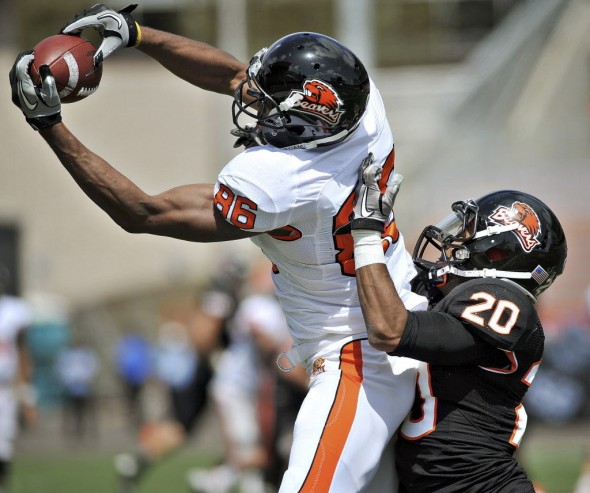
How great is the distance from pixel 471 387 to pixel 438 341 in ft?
0.89

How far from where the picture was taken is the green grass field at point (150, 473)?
8.88 meters

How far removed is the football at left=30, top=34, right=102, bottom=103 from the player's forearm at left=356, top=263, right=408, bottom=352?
115 centimetres

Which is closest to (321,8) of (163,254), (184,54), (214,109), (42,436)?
(214,109)

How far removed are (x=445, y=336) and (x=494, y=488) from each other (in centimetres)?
56

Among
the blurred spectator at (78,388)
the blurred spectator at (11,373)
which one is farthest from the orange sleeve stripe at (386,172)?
the blurred spectator at (78,388)

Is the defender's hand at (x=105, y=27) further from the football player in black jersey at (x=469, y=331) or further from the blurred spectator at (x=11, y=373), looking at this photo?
the blurred spectator at (x=11, y=373)

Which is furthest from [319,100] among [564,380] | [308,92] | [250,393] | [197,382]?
[564,380]

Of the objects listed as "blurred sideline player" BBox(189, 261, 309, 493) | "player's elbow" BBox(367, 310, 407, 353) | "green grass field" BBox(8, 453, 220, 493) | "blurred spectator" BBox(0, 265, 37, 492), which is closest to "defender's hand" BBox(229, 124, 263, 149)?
"player's elbow" BBox(367, 310, 407, 353)

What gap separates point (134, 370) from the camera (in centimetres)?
1730

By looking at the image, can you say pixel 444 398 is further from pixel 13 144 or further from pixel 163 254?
pixel 13 144

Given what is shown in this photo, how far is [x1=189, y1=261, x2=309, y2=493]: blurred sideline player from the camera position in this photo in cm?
770

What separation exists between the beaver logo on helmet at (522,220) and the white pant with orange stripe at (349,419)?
59cm

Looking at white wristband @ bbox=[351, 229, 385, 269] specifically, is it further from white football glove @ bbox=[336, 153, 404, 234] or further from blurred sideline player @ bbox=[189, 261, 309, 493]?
blurred sideline player @ bbox=[189, 261, 309, 493]

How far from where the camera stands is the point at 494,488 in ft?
11.6
